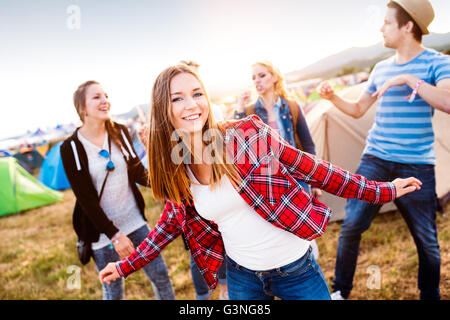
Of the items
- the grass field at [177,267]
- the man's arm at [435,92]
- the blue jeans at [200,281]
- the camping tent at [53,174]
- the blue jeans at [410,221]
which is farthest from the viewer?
the camping tent at [53,174]

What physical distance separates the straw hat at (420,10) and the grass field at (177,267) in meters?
2.00

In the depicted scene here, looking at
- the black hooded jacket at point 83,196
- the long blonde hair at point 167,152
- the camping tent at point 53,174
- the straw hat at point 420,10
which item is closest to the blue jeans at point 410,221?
the straw hat at point 420,10

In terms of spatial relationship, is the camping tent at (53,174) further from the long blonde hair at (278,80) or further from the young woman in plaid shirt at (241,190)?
the young woman in plaid shirt at (241,190)

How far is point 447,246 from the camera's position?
2.85 metres

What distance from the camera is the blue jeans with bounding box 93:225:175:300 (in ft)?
6.76

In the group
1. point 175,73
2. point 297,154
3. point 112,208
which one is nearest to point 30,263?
point 112,208

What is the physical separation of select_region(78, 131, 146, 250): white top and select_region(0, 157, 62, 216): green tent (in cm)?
577

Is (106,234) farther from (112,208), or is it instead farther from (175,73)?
(175,73)

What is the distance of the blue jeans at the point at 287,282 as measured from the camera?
135 cm

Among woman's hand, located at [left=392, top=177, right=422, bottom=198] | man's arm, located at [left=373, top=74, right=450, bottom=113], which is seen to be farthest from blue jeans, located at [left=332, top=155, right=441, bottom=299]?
woman's hand, located at [left=392, top=177, right=422, bottom=198]

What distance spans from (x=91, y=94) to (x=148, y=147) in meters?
0.88

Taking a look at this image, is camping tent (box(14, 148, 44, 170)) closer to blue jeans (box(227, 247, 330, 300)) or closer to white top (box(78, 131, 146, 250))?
white top (box(78, 131, 146, 250))

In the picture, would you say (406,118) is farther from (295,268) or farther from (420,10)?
(295,268)
